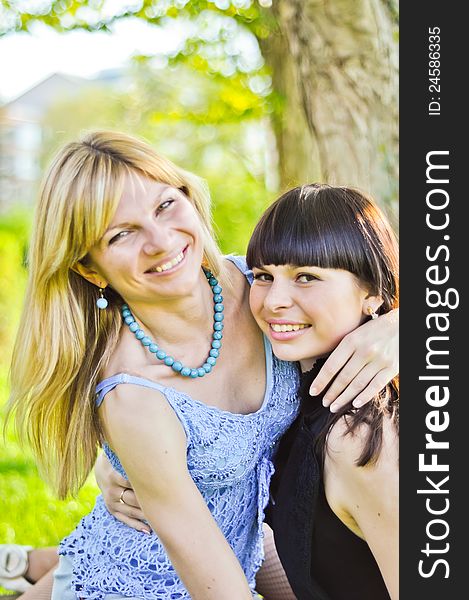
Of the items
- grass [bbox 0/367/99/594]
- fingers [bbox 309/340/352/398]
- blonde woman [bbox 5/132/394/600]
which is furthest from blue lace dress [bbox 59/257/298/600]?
grass [bbox 0/367/99/594]

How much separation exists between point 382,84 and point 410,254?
1.74 meters

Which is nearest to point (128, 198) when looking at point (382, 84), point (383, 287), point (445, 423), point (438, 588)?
point (383, 287)

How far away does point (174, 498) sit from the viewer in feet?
7.04

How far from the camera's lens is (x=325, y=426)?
6.81ft

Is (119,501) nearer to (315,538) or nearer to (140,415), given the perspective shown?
(140,415)

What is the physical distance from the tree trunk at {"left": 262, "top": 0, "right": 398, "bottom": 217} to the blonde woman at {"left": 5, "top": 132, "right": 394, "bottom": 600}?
1.31 metres

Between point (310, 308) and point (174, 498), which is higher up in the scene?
point (310, 308)

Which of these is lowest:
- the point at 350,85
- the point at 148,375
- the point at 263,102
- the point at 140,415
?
the point at 140,415

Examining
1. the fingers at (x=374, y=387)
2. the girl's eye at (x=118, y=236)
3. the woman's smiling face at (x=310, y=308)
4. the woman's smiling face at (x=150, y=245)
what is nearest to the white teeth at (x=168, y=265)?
the woman's smiling face at (x=150, y=245)

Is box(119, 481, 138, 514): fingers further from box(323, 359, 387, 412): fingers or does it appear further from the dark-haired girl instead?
box(323, 359, 387, 412): fingers

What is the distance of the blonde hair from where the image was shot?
2.20m

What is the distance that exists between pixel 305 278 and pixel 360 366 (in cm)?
25

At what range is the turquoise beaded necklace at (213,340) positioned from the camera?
2.32 m

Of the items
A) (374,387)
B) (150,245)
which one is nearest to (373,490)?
(374,387)
